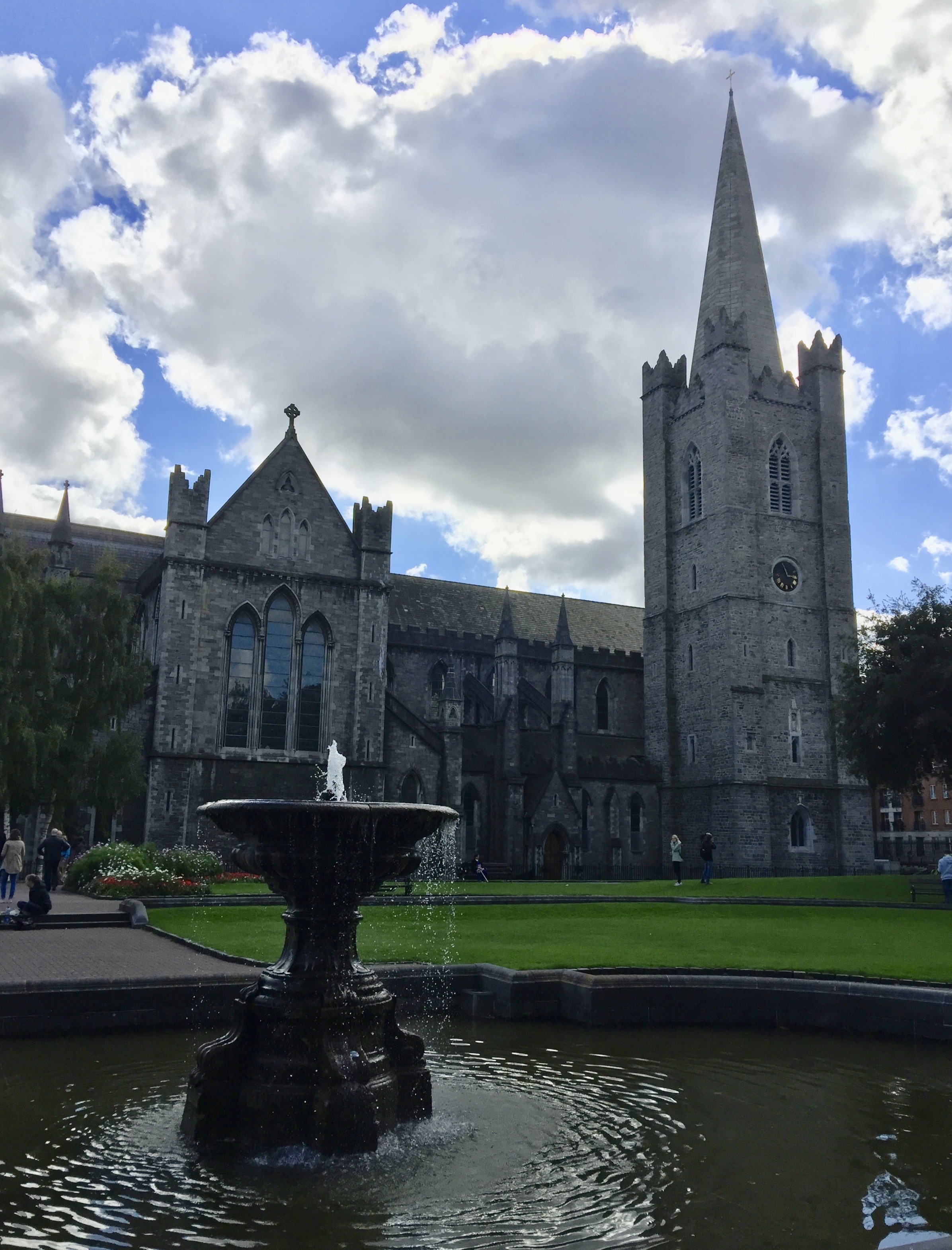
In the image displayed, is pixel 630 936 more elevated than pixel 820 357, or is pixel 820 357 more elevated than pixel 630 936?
pixel 820 357

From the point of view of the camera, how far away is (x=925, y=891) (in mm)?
31938

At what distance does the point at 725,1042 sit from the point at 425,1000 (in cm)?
369

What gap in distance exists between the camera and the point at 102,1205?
6.37 m

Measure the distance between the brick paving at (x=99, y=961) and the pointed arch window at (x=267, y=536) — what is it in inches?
927

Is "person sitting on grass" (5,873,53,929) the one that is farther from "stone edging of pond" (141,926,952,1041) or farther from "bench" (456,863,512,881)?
"bench" (456,863,512,881)

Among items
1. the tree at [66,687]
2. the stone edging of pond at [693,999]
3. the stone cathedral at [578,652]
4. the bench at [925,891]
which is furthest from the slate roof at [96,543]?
the stone edging of pond at [693,999]

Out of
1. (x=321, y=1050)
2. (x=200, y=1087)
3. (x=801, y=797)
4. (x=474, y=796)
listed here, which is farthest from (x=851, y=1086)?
(x=801, y=797)

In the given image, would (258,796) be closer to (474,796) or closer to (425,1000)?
Result: (474,796)

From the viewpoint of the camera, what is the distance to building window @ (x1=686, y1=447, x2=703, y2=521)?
55781mm

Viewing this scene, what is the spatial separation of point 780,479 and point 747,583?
6864 mm

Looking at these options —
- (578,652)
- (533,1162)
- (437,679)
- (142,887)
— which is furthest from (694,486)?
(533,1162)

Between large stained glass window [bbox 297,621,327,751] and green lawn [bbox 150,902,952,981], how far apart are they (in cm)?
1669

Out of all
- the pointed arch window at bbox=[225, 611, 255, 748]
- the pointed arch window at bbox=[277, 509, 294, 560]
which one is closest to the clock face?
the pointed arch window at bbox=[277, 509, 294, 560]

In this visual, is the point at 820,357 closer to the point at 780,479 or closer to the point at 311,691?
the point at 780,479
